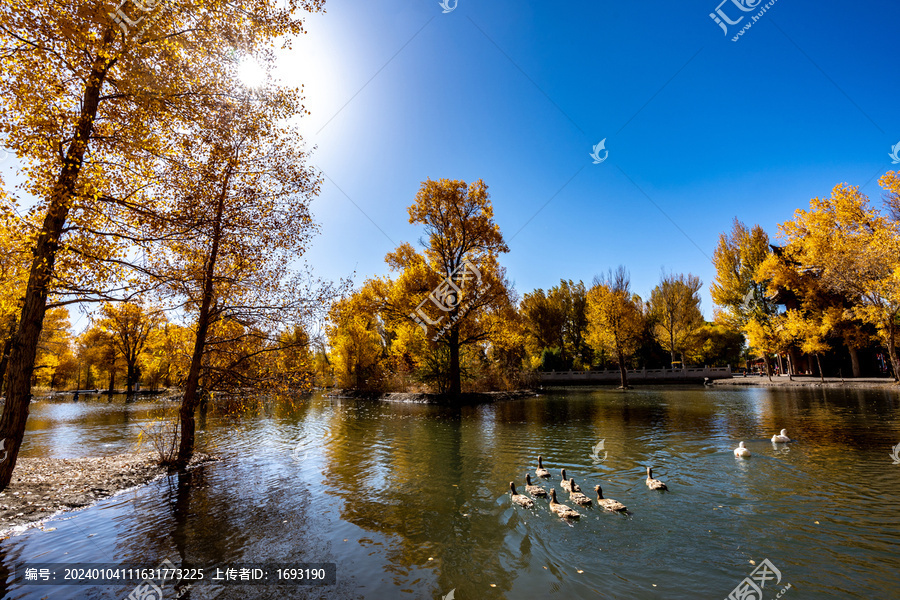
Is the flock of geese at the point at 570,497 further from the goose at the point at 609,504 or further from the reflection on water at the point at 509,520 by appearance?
the reflection on water at the point at 509,520

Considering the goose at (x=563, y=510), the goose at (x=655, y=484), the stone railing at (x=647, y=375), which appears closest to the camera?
the goose at (x=563, y=510)

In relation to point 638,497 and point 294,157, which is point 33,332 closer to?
point 294,157

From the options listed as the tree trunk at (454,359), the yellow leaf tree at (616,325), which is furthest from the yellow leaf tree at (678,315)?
the tree trunk at (454,359)

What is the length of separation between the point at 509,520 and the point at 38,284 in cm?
922

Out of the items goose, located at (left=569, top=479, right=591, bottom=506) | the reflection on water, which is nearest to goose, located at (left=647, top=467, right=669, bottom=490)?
the reflection on water

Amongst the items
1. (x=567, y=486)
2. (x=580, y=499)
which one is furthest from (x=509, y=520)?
(x=567, y=486)

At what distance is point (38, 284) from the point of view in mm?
6578

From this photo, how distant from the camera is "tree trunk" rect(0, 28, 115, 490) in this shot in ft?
21.1

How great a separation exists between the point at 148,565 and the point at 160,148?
7.19 m

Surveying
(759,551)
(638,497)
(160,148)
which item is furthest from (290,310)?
(759,551)

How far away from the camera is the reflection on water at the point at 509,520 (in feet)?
17.1

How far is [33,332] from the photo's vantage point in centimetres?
665

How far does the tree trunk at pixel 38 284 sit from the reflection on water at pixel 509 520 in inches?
71.4

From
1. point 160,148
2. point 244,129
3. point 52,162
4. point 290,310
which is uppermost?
point 244,129
